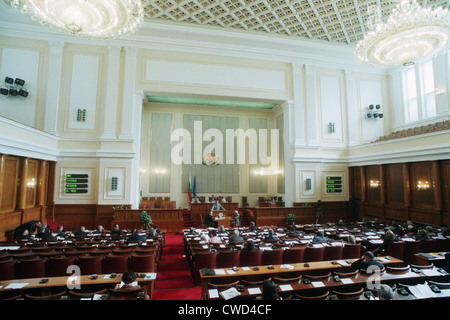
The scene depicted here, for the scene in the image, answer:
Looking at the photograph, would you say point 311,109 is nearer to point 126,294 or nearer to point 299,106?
point 299,106

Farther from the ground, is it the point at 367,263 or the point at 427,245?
the point at 367,263

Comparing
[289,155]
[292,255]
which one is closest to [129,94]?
[289,155]

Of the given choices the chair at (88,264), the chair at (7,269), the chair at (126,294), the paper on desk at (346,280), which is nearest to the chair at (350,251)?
the paper on desk at (346,280)

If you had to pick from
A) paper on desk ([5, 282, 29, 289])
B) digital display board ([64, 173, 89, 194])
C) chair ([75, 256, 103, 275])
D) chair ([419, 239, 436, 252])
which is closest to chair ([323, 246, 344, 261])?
chair ([419, 239, 436, 252])

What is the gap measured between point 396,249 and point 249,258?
3550 mm

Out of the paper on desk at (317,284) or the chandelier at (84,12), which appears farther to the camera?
the chandelier at (84,12)

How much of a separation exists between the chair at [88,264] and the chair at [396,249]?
6.36 meters

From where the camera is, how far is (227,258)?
203 inches

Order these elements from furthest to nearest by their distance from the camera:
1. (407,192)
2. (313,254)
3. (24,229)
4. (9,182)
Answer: (407,192), (9,182), (24,229), (313,254)

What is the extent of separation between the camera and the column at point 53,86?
10.9 metres

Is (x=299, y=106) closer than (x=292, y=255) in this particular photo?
No

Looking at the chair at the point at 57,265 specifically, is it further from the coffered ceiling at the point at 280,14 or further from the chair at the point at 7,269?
the coffered ceiling at the point at 280,14

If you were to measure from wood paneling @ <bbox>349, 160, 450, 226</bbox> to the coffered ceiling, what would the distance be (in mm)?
6786

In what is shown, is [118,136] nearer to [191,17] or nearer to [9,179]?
[9,179]
